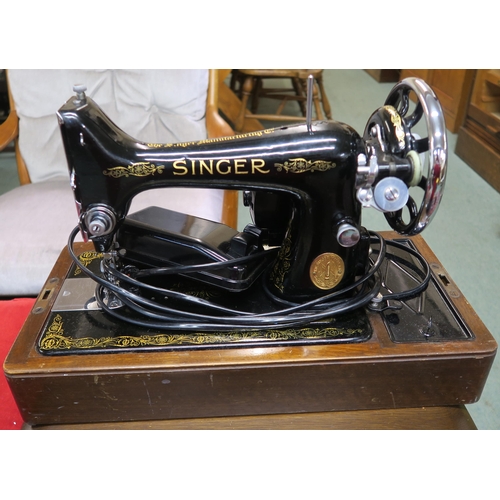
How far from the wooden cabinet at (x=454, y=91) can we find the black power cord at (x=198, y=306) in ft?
7.75

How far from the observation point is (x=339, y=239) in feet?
2.96

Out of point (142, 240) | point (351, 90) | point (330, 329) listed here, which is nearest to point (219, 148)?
point (142, 240)

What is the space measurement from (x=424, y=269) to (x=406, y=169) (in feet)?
1.00

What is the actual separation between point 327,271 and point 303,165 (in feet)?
0.69

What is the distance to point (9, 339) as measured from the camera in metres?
1.15

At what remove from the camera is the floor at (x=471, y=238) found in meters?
1.53

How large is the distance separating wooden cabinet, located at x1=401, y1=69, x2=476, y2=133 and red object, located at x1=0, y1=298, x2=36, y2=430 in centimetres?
266

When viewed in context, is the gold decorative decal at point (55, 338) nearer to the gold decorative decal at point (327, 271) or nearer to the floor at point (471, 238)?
the gold decorative decal at point (327, 271)

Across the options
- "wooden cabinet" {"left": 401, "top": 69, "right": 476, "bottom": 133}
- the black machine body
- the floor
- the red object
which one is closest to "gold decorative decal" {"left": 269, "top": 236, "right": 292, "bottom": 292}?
the black machine body

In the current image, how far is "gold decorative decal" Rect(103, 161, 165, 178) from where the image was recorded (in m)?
0.88

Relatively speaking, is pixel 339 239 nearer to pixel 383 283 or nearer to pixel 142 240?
pixel 383 283

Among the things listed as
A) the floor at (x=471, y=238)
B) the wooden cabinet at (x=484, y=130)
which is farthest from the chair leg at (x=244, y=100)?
the wooden cabinet at (x=484, y=130)

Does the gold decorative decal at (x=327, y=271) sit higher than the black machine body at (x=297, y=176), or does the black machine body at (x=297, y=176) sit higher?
the black machine body at (x=297, y=176)

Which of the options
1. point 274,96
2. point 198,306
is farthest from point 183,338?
point 274,96
